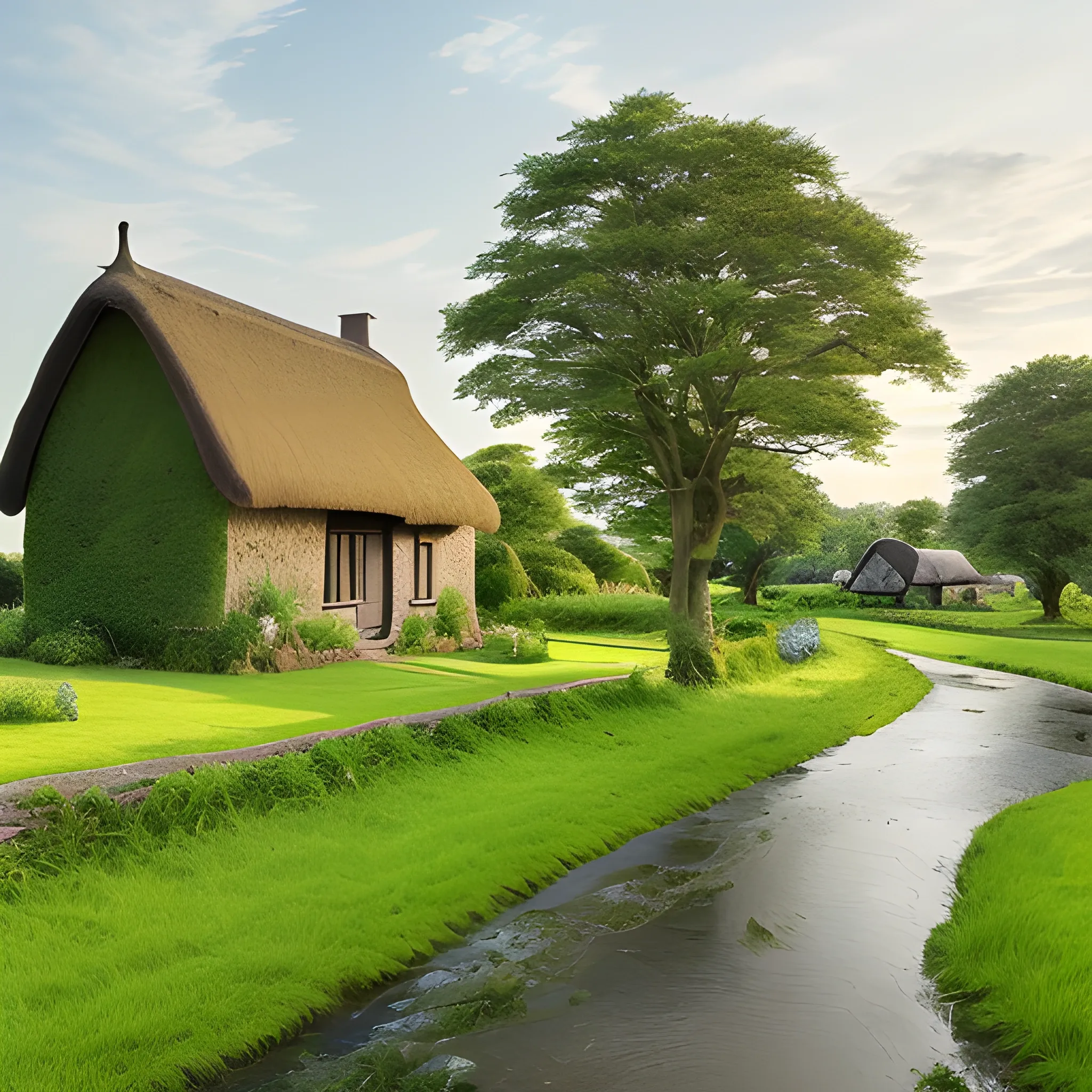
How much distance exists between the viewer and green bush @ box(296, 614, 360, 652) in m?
16.3

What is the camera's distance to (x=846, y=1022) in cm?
550

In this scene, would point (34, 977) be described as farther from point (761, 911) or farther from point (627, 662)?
point (627, 662)

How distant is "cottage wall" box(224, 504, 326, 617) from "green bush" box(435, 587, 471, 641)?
3.36m

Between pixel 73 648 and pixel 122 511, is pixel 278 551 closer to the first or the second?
pixel 122 511

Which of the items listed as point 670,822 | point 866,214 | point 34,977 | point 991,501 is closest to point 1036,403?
point 991,501

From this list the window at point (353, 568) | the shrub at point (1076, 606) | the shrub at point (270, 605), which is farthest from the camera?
the shrub at point (1076, 606)

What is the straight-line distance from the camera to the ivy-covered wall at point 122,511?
51.2 ft

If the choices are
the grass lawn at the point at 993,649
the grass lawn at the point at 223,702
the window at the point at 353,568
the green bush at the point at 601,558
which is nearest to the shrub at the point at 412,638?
the grass lawn at the point at 223,702

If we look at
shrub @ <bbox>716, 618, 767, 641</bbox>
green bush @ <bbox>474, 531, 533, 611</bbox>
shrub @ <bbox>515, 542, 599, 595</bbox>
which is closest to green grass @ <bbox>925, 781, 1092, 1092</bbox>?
shrub @ <bbox>716, 618, 767, 641</bbox>

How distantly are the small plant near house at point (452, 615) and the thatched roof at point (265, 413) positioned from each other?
163cm

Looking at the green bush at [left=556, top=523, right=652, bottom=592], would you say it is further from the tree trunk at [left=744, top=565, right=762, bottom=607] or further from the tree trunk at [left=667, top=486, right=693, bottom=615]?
the tree trunk at [left=667, top=486, right=693, bottom=615]

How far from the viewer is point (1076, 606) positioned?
153 ft

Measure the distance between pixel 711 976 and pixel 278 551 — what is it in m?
12.0

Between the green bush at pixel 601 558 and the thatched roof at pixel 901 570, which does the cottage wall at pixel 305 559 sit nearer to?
the green bush at pixel 601 558
